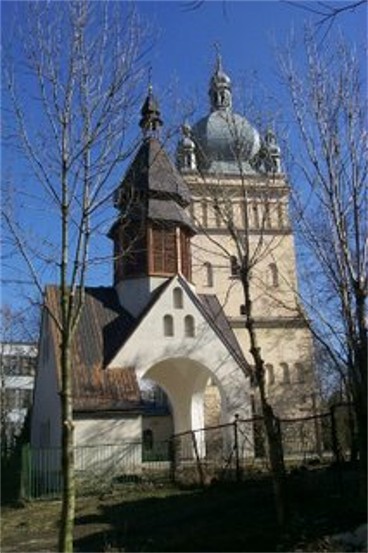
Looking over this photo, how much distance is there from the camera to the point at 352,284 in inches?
486

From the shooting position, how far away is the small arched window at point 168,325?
2738 cm

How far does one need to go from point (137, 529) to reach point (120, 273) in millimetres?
16256

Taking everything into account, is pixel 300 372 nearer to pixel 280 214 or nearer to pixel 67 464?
pixel 280 214

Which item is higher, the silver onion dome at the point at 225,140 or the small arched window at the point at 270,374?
the silver onion dome at the point at 225,140

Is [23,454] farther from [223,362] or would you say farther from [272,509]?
[272,509]

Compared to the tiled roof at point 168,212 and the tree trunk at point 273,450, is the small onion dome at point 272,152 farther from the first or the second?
the tiled roof at point 168,212

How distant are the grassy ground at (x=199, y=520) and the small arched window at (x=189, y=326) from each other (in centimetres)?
754

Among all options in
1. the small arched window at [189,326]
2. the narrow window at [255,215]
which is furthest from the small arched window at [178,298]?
the narrow window at [255,215]

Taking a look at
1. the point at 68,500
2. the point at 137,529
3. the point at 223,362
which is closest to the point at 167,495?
the point at 137,529

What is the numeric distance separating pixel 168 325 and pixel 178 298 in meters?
1.13

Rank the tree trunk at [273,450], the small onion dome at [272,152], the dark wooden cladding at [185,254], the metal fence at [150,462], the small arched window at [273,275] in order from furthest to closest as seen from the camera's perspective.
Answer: the small arched window at [273,275]
the dark wooden cladding at [185,254]
the metal fence at [150,462]
the small onion dome at [272,152]
the tree trunk at [273,450]

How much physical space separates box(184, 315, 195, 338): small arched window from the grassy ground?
754cm

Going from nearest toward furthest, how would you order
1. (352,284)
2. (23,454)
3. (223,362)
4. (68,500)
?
1. (68,500)
2. (352,284)
3. (23,454)
4. (223,362)

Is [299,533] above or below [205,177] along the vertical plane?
below
